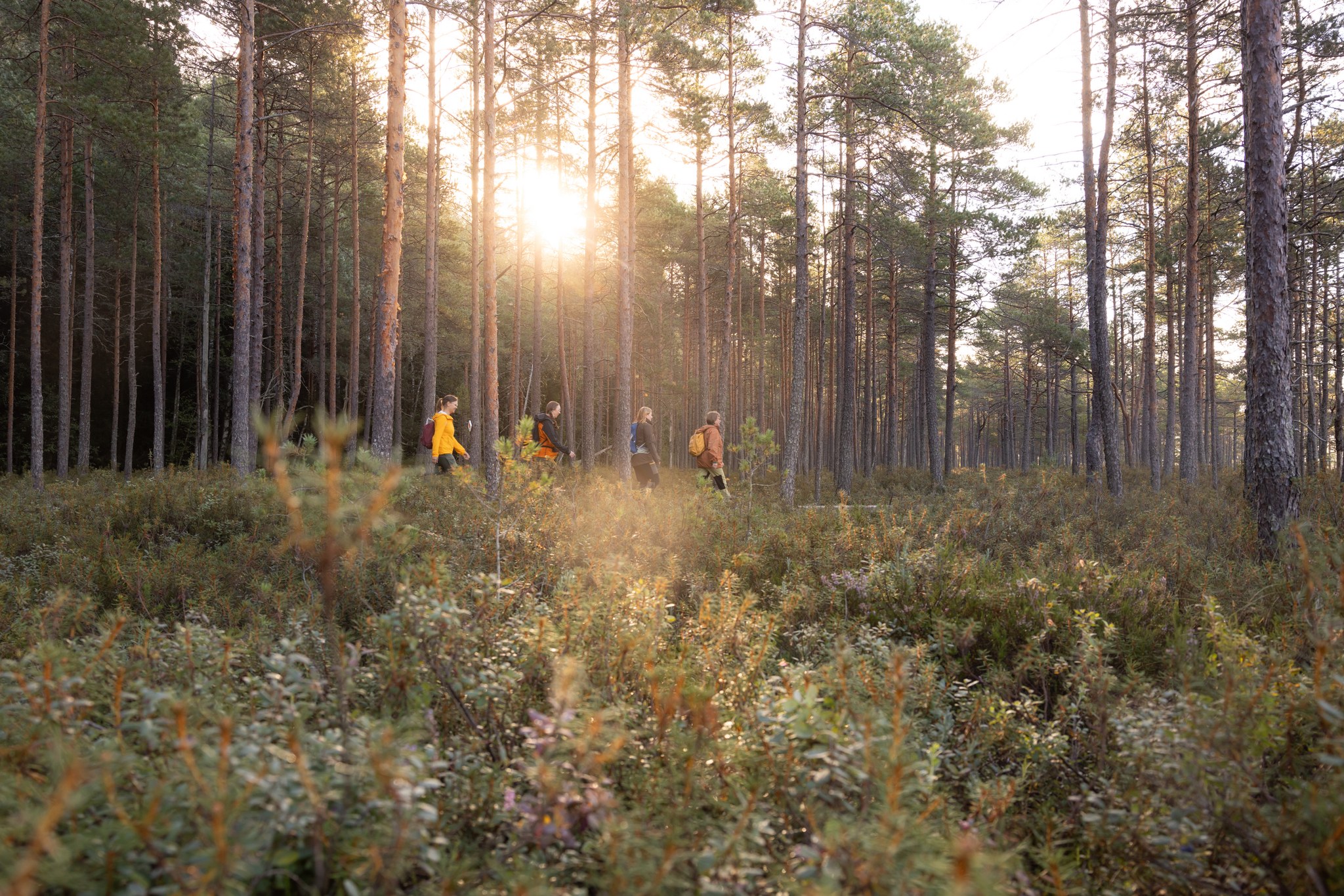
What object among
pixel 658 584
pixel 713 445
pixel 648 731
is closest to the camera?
pixel 648 731

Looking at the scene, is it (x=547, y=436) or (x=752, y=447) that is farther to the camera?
(x=547, y=436)

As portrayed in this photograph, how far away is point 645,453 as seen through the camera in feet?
38.7

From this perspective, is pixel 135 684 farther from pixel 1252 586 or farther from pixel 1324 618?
pixel 1252 586

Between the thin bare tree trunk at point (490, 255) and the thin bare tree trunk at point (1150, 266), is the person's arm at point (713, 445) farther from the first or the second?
the thin bare tree trunk at point (1150, 266)

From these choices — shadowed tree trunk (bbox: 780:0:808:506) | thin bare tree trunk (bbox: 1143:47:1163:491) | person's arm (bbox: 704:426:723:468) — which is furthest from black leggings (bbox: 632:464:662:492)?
thin bare tree trunk (bbox: 1143:47:1163:491)

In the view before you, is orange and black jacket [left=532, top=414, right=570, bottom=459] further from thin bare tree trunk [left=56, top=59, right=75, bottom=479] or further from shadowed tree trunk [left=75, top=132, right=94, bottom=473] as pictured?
shadowed tree trunk [left=75, top=132, right=94, bottom=473]

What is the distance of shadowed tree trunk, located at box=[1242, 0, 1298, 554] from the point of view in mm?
6422

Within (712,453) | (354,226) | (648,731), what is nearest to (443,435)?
(712,453)

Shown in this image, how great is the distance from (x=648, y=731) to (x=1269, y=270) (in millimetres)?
7800

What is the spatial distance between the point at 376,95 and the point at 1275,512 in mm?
20931

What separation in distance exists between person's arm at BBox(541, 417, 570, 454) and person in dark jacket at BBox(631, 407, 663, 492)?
4.92 ft

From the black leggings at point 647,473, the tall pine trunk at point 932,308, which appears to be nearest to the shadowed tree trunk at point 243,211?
the black leggings at point 647,473

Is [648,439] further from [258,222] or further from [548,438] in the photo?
[258,222]

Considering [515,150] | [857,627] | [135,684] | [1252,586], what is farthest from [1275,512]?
[515,150]
